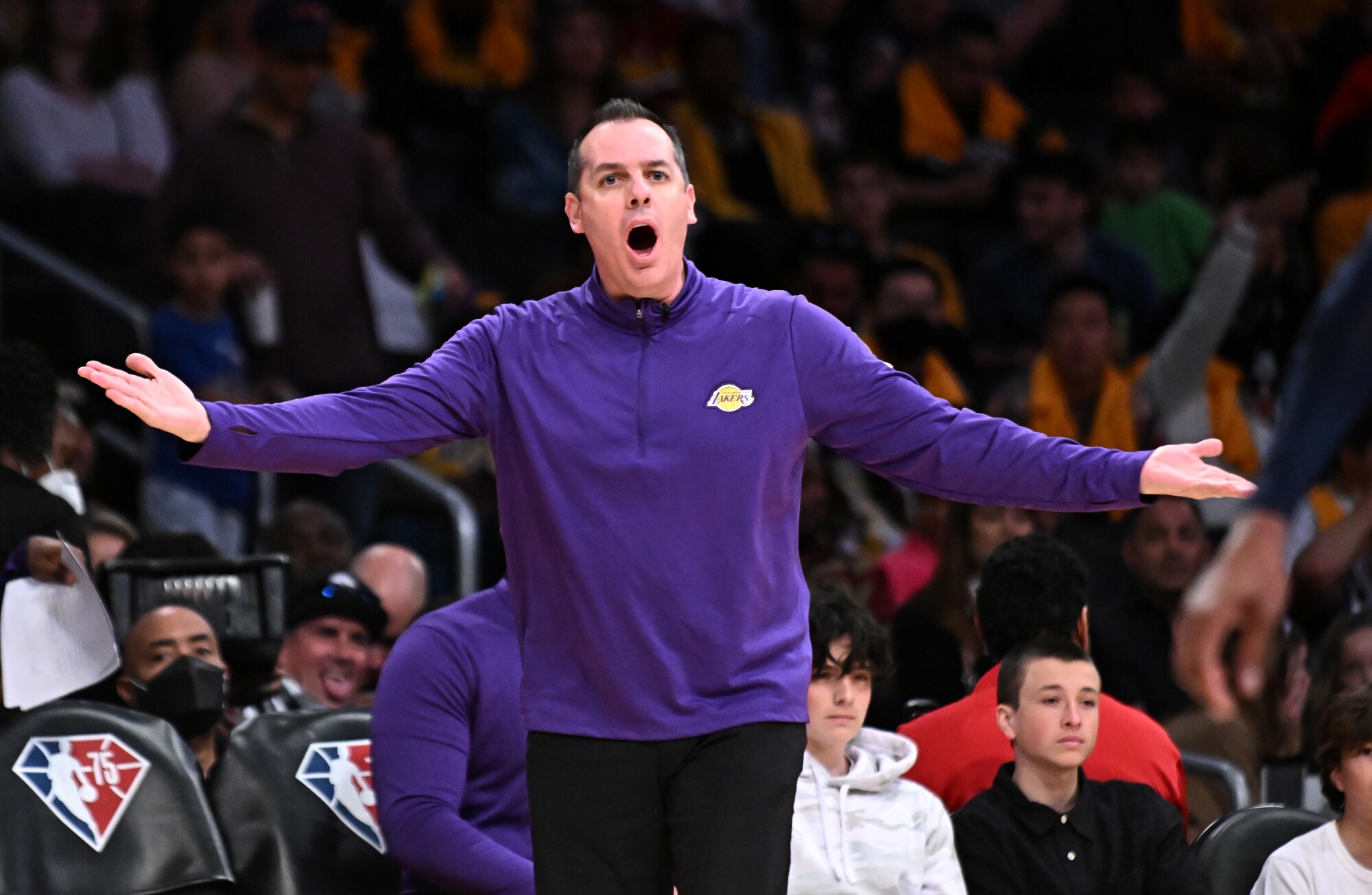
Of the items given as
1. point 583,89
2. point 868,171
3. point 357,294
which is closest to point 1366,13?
point 868,171

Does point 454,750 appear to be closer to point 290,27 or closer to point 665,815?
point 665,815

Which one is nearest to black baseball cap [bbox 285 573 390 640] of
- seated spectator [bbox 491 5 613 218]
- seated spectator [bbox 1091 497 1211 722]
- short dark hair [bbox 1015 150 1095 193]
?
seated spectator [bbox 1091 497 1211 722]

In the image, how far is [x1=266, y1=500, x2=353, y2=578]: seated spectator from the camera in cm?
655

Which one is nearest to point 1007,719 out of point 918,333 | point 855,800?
point 855,800

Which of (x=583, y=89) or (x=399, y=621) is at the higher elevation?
(x=583, y=89)

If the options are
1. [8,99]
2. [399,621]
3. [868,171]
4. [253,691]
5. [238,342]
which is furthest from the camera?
[868,171]

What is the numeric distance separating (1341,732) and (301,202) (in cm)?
439

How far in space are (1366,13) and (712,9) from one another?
3.54 meters

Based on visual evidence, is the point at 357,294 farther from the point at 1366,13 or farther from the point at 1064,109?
the point at 1366,13

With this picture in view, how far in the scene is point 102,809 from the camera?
4395 mm

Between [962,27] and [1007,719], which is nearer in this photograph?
[1007,719]

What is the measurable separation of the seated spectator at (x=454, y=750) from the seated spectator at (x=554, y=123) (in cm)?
518

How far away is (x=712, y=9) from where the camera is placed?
1073 cm

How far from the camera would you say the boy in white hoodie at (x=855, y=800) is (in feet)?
14.5
